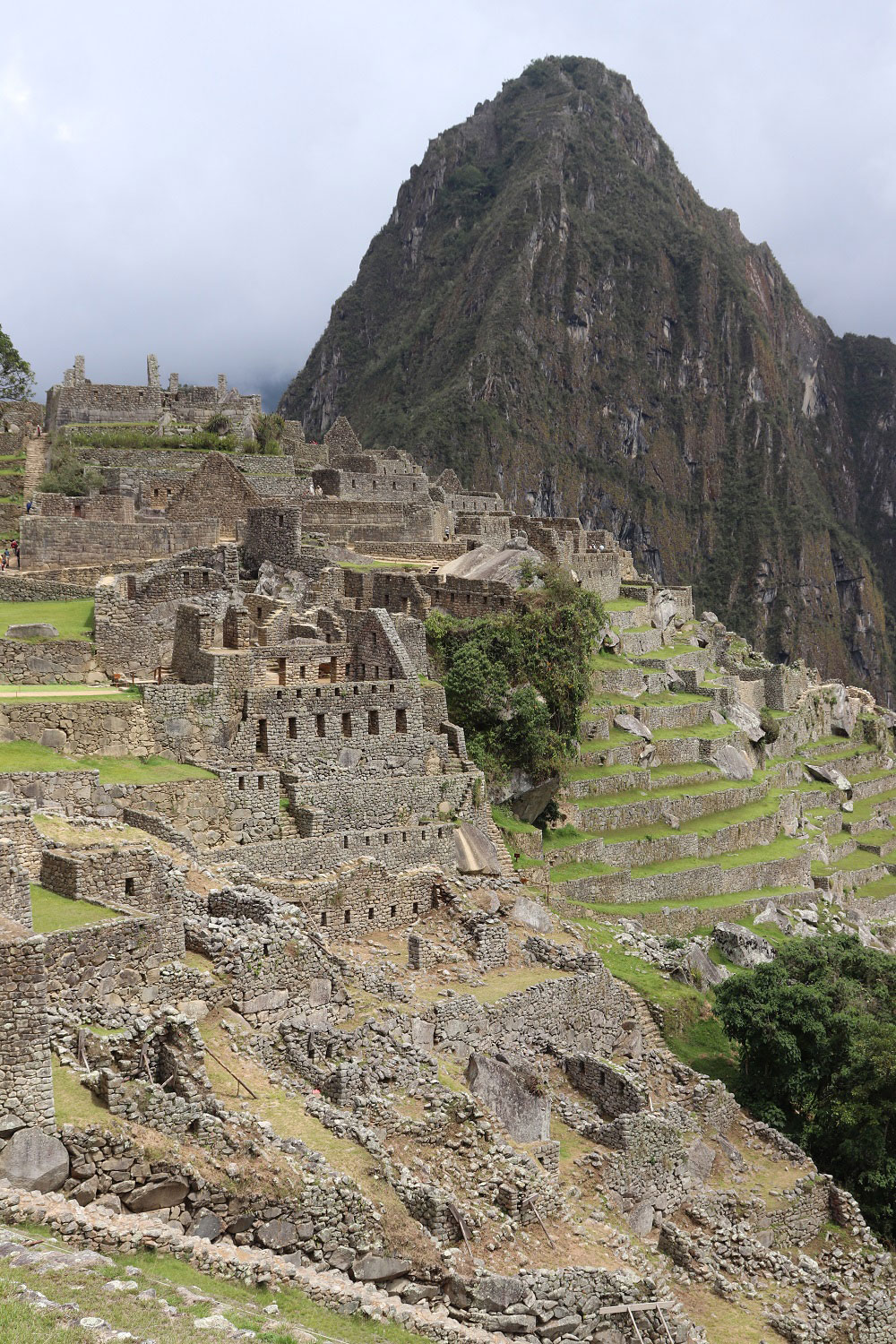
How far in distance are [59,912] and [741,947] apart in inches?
810

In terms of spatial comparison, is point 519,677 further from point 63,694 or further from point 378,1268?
point 378,1268

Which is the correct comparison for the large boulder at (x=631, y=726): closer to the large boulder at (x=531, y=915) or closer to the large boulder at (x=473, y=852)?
the large boulder at (x=473, y=852)

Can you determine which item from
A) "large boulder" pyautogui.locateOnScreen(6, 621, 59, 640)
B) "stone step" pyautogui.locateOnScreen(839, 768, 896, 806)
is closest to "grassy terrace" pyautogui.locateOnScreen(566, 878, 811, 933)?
"large boulder" pyautogui.locateOnScreen(6, 621, 59, 640)

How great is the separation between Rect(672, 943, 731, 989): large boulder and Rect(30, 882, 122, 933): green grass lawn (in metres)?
15.1

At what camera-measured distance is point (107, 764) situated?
17625 mm

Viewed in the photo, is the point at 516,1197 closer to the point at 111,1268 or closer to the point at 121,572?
the point at 111,1268

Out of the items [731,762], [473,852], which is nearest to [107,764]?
[473,852]

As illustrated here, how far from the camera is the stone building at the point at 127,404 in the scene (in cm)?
3800

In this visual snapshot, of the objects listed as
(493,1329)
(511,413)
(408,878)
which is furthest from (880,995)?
(511,413)

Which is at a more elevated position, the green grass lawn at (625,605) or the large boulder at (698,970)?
the green grass lawn at (625,605)

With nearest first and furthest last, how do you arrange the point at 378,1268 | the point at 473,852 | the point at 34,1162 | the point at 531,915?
the point at 34,1162, the point at 378,1268, the point at 531,915, the point at 473,852

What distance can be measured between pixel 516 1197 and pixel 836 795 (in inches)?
1521

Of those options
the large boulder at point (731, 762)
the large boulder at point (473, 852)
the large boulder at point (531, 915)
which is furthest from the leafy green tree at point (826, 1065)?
the large boulder at point (731, 762)

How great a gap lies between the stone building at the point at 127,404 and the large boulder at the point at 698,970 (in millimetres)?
22010
